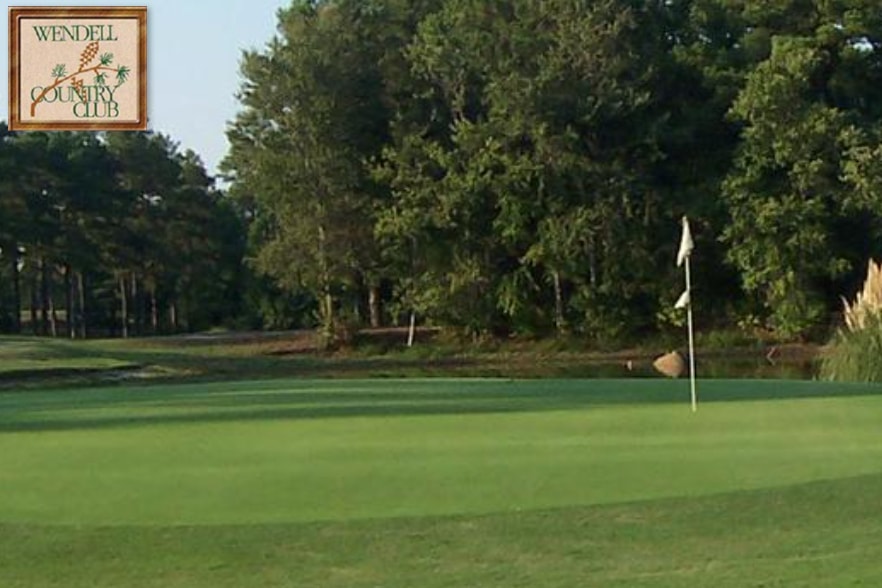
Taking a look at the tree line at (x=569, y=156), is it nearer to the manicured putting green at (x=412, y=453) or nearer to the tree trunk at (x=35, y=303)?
the tree trunk at (x=35, y=303)

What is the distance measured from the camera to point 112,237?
177 ft

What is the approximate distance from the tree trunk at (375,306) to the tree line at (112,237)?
11.4m

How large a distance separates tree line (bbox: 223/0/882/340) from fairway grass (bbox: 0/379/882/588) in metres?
25.0

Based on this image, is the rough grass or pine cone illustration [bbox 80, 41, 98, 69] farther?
the rough grass

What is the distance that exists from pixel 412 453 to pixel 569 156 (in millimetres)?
29390

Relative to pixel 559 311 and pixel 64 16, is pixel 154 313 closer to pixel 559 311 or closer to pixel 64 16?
pixel 559 311

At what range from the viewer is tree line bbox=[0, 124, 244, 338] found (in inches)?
1998

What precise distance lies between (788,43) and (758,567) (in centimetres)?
3369

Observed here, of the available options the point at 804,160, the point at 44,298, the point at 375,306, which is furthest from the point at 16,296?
the point at 804,160

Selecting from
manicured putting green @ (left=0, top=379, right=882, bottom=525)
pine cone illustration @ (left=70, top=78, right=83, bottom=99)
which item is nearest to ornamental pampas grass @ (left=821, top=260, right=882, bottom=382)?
manicured putting green @ (left=0, top=379, right=882, bottom=525)

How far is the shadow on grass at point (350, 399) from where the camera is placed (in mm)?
14602

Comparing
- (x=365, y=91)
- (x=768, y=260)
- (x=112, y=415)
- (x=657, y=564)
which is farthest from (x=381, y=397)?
(x=365, y=91)

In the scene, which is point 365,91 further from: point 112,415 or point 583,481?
point 583,481

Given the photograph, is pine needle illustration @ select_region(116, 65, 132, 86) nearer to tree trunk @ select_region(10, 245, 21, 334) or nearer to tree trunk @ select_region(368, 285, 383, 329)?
tree trunk @ select_region(368, 285, 383, 329)
